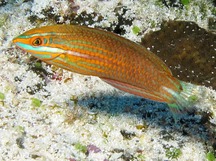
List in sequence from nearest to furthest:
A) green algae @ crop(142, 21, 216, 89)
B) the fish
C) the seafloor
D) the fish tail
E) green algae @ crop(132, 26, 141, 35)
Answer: the fish → the fish tail → the seafloor → green algae @ crop(142, 21, 216, 89) → green algae @ crop(132, 26, 141, 35)

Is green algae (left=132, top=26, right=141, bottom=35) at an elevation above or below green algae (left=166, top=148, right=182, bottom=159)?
above

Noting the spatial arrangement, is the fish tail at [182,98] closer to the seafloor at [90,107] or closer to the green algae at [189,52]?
the seafloor at [90,107]

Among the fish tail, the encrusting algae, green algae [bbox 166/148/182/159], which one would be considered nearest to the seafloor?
green algae [bbox 166/148/182/159]

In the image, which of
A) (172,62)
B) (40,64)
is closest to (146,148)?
(172,62)

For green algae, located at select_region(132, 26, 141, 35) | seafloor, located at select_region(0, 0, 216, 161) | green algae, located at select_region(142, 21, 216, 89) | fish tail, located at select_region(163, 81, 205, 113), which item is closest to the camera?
fish tail, located at select_region(163, 81, 205, 113)

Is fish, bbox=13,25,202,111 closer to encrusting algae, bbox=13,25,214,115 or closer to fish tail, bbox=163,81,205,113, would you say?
encrusting algae, bbox=13,25,214,115
